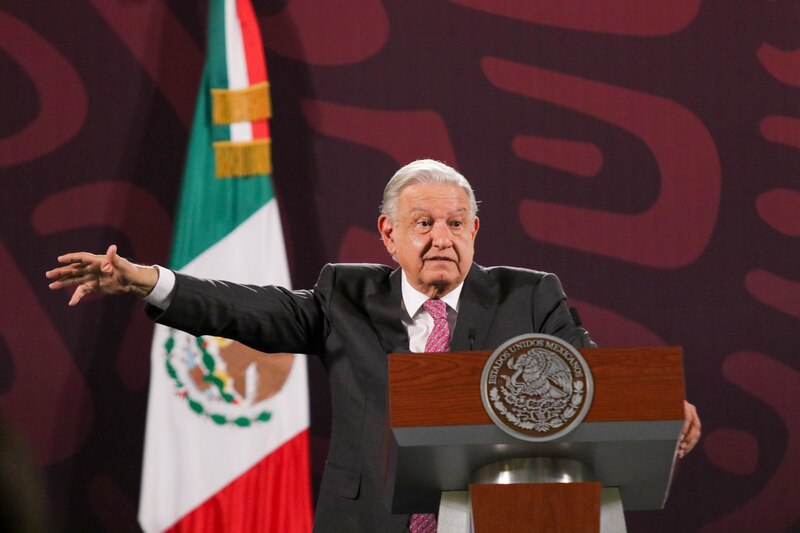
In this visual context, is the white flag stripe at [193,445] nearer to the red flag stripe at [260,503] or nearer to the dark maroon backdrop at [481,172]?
the red flag stripe at [260,503]

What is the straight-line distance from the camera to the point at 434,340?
2146 mm

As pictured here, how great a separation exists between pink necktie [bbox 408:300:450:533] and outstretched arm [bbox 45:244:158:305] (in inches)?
24.9

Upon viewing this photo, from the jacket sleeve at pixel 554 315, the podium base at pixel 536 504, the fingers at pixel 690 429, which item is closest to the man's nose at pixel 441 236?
the jacket sleeve at pixel 554 315

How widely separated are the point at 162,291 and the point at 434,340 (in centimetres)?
58

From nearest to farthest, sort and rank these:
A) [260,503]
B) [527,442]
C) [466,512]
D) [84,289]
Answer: [527,442] < [466,512] < [84,289] < [260,503]

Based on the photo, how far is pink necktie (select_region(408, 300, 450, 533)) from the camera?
1.98 meters

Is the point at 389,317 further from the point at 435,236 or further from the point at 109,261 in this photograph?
the point at 109,261

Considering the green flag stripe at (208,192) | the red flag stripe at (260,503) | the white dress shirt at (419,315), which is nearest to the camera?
the white dress shirt at (419,315)

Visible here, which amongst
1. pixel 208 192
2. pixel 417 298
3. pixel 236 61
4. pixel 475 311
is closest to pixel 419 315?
pixel 417 298

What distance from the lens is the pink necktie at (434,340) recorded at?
6.48ft

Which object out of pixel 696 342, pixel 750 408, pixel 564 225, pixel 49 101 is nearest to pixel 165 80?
pixel 49 101

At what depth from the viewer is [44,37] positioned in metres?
3.97

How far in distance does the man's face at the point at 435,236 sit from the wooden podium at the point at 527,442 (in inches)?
31.4

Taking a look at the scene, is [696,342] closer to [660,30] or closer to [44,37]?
[660,30]
